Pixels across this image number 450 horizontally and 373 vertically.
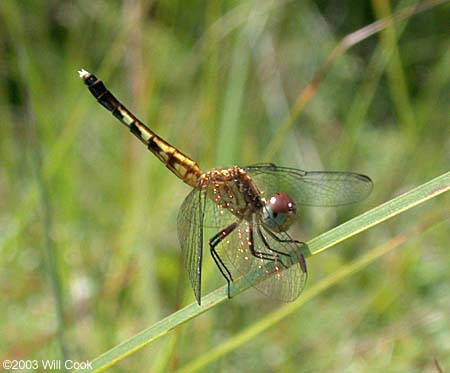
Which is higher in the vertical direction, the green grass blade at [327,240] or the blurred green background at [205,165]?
the blurred green background at [205,165]

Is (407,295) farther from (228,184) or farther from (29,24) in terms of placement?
(29,24)

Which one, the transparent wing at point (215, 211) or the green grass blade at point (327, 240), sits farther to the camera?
the transparent wing at point (215, 211)

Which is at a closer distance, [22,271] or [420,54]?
[22,271]

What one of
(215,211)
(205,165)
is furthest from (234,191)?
(205,165)

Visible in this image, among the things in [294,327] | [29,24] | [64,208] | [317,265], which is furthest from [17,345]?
[29,24]

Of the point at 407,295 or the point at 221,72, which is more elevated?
the point at 221,72

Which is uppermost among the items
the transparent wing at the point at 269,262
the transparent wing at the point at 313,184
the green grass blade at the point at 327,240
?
the transparent wing at the point at 313,184

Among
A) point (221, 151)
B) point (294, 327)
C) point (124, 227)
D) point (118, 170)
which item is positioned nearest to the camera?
point (221, 151)

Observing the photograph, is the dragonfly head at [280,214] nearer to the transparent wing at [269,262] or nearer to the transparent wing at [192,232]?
the transparent wing at [269,262]

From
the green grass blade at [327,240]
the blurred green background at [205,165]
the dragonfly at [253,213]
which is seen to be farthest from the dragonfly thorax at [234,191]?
the green grass blade at [327,240]
